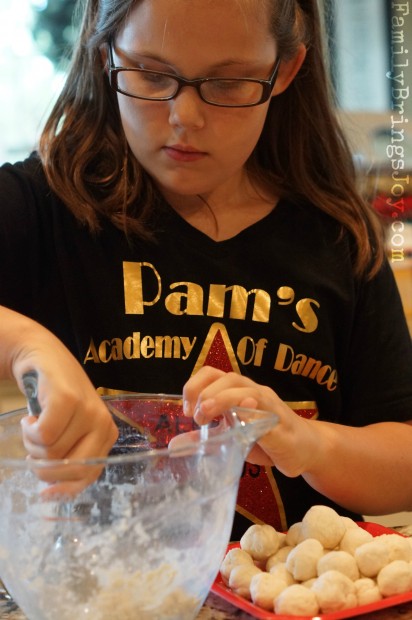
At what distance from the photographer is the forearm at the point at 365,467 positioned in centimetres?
97

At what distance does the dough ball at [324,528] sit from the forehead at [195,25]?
1.64 ft

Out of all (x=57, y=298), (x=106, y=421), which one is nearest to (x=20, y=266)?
(x=57, y=298)

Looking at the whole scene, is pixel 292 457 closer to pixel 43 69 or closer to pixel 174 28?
pixel 174 28

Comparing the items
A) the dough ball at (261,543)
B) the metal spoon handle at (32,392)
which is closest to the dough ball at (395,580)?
Result: the dough ball at (261,543)

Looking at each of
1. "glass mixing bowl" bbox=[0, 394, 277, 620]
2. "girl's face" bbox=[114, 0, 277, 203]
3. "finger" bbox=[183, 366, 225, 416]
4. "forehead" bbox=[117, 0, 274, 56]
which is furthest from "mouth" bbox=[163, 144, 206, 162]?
"glass mixing bowl" bbox=[0, 394, 277, 620]

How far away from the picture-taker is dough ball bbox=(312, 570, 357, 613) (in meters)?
0.69

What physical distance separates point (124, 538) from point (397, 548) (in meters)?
0.26

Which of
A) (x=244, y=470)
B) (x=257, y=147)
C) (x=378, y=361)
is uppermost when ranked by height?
(x=257, y=147)

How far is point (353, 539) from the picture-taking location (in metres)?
0.78

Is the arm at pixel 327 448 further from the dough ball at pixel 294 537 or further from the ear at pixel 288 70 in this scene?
the ear at pixel 288 70

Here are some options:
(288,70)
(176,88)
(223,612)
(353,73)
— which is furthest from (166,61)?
(353,73)

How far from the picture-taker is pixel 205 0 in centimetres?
93

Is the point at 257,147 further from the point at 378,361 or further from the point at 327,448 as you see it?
the point at 327,448

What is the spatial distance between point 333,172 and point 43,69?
2054 mm
